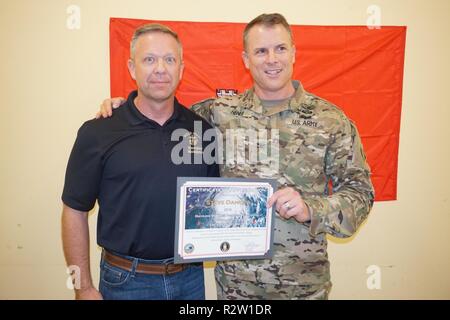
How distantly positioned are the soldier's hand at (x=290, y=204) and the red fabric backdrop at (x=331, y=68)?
1336mm

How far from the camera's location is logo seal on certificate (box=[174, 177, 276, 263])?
144 centimetres

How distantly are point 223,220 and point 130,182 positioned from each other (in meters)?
0.48

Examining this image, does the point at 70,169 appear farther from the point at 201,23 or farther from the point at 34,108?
the point at 201,23

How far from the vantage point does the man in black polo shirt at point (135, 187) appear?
5.14 ft

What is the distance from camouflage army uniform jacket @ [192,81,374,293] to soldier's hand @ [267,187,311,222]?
0.50 ft

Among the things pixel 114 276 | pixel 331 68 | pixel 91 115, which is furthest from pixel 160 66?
pixel 331 68

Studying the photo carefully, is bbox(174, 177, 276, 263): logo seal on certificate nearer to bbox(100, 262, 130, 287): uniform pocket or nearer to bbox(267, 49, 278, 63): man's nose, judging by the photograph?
bbox(100, 262, 130, 287): uniform pocket

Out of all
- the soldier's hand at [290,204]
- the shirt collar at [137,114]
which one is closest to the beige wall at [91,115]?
the shirt collar at [137,114]

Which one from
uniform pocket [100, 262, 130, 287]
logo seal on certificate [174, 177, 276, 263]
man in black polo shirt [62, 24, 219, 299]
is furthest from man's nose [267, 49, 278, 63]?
uniform pocket [100, 262, 130, 287]

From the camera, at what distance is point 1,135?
2.60m

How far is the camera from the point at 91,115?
2631 millimetres

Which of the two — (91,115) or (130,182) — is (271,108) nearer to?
(130,182)

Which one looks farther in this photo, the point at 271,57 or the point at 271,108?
the point at 271,108

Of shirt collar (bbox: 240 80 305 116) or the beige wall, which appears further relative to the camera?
the beige wall
